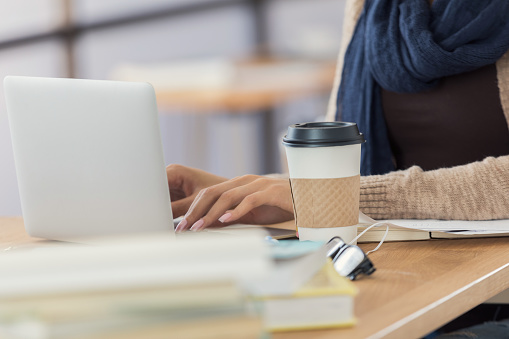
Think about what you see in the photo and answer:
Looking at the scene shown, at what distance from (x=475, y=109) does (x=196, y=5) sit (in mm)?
3326

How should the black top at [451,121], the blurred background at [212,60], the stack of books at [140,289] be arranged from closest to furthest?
1. the stack of books at [140,289]
2. the black top at [451,121]
3. the blurred background at [212,60]

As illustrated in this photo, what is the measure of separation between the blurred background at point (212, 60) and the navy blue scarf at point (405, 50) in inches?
97.2

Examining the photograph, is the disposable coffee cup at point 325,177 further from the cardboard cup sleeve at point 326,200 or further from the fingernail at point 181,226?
the fingernail at point 181,226

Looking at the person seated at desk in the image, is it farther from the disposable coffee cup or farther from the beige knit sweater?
the disposable coffee cup

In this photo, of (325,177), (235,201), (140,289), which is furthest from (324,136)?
(140,289)

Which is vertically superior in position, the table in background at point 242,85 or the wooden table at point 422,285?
the table in background at point 242,85

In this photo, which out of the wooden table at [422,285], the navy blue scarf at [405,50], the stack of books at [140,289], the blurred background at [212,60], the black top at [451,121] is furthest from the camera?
the blurred background at [212,60]

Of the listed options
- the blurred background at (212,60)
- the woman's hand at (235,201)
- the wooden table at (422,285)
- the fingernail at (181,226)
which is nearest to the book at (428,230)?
the wooden table at (422,285)

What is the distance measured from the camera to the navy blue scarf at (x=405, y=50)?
1.30 meters

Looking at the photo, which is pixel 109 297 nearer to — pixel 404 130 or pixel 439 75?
pixel 439 75

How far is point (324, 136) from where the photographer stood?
820mm

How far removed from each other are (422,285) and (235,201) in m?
0.33

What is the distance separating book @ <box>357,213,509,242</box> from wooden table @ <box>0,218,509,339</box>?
1 cm

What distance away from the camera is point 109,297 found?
0.46m
